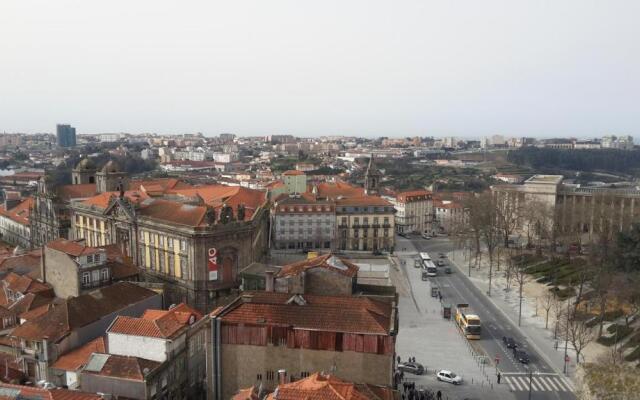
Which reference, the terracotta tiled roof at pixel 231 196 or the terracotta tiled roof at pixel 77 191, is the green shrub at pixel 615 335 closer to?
the terracotta tiled roof at pixel 231 196

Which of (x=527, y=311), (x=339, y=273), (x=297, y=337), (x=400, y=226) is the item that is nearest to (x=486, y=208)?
(x=400, y=226)

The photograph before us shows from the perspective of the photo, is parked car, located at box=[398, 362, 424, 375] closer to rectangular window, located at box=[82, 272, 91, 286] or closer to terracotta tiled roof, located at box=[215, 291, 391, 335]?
terracotta tiled roof, located at box=[215, 291, 391, 335]

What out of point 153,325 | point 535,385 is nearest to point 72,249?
point 153,325

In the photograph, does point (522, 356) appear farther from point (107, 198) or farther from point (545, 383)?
point (107, 198)

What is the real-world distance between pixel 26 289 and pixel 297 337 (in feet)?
89.4

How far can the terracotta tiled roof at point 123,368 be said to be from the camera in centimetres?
3231

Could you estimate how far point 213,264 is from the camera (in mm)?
56844

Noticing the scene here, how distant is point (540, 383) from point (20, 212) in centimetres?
8454

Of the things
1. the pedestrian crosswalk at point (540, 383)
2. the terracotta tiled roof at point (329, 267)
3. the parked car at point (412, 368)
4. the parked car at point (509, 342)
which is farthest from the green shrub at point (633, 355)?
the terracotta tiled roof at point (329, 267)

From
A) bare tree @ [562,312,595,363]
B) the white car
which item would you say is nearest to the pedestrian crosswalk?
bare tree @ [562,312,595,363]

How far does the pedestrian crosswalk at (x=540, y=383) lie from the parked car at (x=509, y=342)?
210 inches

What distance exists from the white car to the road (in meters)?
3.57

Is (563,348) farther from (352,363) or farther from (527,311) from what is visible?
(352,363)

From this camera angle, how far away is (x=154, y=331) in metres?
34.7
